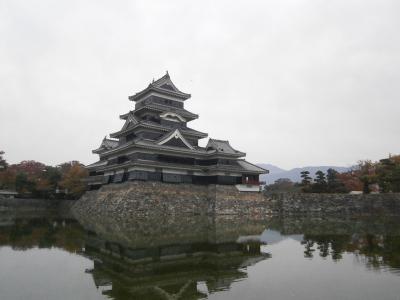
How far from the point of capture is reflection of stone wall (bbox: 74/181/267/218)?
27812 millimetres

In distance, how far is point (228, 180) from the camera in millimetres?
34438

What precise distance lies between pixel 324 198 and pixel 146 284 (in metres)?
31.4

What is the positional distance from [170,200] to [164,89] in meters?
13.5

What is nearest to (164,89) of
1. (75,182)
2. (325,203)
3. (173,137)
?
(173,137)

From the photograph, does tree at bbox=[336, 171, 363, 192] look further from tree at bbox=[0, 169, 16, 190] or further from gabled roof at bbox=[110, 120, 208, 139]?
tree at bbox=[0, 169, 16, 190]

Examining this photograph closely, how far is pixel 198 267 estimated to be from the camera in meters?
11.2

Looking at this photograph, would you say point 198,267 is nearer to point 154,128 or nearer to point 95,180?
point 154,128

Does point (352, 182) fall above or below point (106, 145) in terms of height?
below

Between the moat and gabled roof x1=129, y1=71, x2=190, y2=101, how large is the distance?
20.3 meters

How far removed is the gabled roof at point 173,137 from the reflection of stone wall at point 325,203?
1212 centimetres

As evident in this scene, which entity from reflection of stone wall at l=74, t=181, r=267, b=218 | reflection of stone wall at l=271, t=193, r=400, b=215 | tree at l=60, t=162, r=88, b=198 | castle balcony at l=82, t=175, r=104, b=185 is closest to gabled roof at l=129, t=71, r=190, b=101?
castle balcony at l=82, t=175, r=104, b=185

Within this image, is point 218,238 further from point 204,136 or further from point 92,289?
point 204,136

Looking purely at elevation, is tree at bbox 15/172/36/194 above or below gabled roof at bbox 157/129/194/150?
below

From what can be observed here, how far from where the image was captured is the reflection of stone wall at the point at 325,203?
35.1 meters
